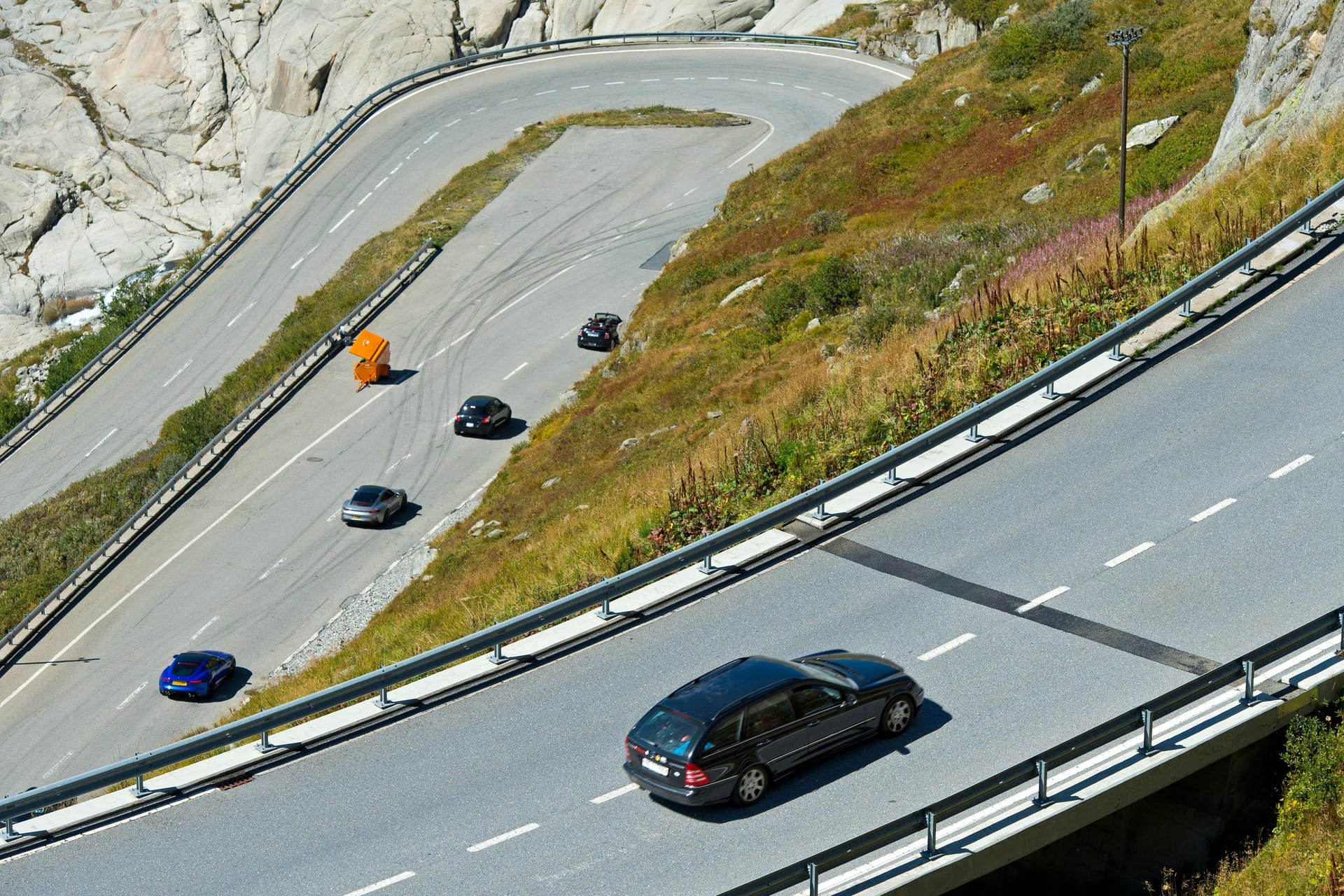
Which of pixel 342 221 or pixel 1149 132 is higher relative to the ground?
pixel 1149 132

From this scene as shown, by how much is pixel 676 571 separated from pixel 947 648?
4.24m

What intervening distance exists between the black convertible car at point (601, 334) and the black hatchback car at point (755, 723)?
1437 inches

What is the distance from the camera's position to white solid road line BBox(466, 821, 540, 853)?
13641mm

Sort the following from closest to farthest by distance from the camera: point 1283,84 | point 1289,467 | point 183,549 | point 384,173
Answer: point 1289,467 → point 1283,84 → point 183,549 → point 384,173

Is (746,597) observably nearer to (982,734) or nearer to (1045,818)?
(982,734)

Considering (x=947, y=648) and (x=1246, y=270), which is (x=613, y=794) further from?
(x=1246, y=270)

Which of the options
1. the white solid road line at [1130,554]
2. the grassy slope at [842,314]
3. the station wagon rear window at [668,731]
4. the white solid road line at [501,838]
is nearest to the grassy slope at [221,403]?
the grassy slope at [842,314]

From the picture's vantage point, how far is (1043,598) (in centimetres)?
1642

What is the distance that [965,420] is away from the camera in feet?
65.6

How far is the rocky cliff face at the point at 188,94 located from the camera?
89.2 metres

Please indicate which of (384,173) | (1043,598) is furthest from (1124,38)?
(384,173)

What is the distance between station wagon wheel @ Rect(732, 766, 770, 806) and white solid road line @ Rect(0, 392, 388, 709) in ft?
104

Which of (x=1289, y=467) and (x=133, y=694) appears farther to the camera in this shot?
(x=133, y=694)

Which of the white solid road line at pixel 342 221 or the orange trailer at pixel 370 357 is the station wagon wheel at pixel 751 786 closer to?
the orange trailer at pixel 370 357
